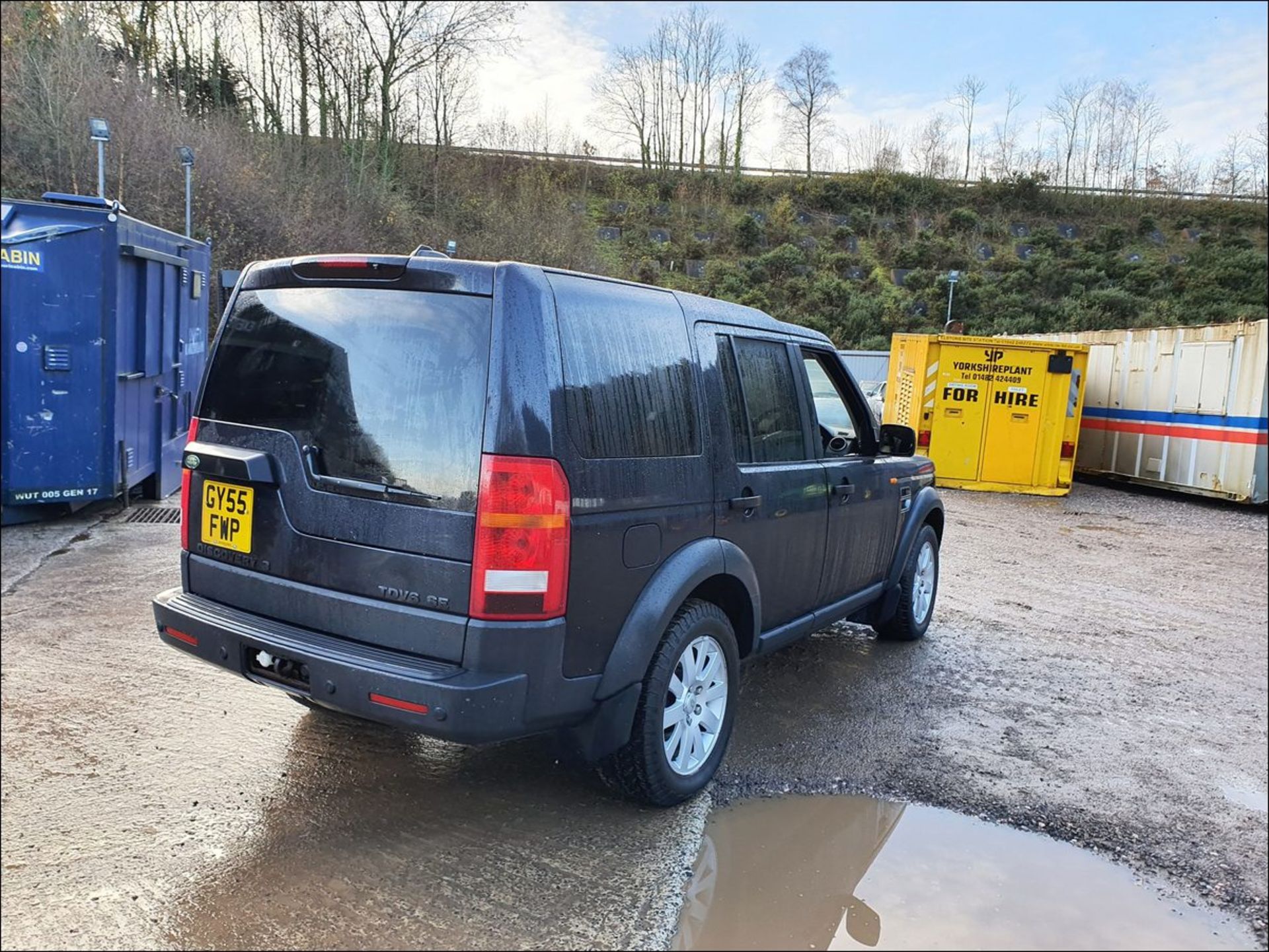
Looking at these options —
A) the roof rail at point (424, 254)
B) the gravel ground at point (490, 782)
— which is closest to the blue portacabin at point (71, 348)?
the gravel ground at point (490, 782)

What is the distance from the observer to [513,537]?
8.92 feet

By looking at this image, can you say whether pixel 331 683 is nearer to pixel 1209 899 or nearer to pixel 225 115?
pixel 1209 899

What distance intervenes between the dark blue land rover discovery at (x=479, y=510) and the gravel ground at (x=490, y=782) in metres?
0.48

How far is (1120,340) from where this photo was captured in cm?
1509

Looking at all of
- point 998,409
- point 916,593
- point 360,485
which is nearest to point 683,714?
point 360,485

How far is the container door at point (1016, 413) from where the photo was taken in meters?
13.4

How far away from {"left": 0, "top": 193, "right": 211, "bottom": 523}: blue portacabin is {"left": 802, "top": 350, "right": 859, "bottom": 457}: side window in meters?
5.92

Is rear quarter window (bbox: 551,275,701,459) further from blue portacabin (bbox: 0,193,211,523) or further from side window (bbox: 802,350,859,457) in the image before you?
blue portacabin (bbox: 0,193,211,523)

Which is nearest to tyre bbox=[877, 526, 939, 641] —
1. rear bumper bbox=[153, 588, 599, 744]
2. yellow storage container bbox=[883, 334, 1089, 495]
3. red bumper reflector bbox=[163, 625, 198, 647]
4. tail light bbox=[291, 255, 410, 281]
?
rear bumper bbox=[153, 588, 599, 744]

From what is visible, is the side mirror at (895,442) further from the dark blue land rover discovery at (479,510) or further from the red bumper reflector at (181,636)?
the red bumper reflector at (181,636)

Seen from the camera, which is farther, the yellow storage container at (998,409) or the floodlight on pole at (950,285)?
the floodlight on pole at (950,285)

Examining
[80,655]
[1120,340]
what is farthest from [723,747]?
[1120,340]

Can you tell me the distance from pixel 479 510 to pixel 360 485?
1.47 ft

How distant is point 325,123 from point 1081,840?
87.4 ft
